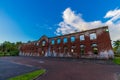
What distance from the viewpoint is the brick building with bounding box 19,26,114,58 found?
22.3 meters

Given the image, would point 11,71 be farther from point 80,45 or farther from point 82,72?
point 80,45

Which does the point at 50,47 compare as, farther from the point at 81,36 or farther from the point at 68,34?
the point at 81,36

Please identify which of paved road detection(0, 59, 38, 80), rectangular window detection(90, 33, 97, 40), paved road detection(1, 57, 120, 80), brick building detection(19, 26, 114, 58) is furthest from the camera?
rectangular window detection(90, 33, 97, 40)

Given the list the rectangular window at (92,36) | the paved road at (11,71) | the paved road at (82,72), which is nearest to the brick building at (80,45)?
the rectangular window at (92,36)

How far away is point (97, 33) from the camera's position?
23.7 meters

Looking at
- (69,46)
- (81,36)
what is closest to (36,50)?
(69,46)

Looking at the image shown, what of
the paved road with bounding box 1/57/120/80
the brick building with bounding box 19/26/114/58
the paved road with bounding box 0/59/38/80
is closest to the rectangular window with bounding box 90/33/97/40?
the brick building with bounding box 19/26/114/58

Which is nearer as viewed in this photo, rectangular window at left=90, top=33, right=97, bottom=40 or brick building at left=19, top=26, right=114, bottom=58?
brick building at left=19, top=26, right=114, bottom=58

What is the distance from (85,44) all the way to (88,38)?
184 centimetres

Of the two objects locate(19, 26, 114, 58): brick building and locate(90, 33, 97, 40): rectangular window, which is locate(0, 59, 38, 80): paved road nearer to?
locate(19, 26, 114, 58): brick building

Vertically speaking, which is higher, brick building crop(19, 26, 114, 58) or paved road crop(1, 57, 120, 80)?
brick building crop(19, 26, 114, 58)

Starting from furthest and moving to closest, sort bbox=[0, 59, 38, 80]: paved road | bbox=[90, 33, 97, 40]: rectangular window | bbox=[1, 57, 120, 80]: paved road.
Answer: bbox=[90, 33, 97, 40]: rectangular window
bbox=[0, 59, 38, 80]: paved road
bbox=[1, 57, 120, 80]: paved road

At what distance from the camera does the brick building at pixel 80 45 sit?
879 inches

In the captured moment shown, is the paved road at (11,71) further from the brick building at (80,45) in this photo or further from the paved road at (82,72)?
the brick building at (80,45)
